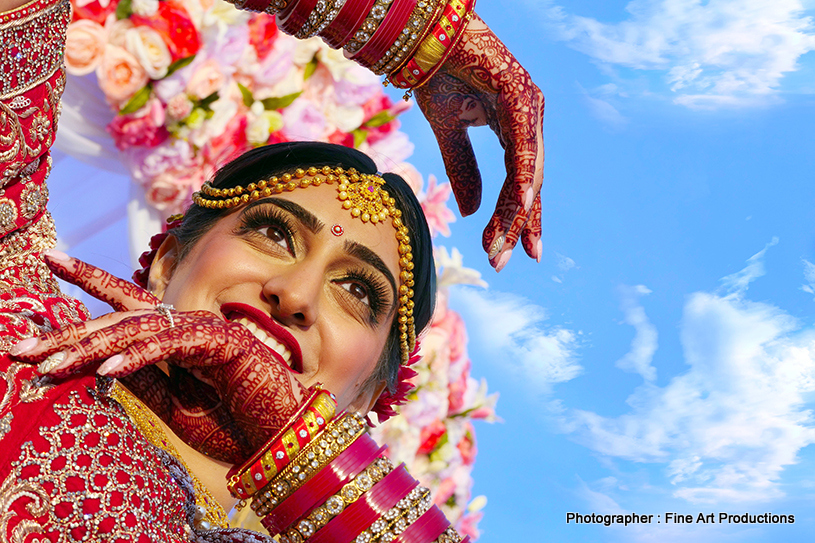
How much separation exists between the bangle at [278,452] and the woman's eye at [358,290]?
0.59m

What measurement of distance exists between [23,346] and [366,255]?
94cm

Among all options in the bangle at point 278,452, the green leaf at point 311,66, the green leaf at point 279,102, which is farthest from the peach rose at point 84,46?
the bangle at point 278,452

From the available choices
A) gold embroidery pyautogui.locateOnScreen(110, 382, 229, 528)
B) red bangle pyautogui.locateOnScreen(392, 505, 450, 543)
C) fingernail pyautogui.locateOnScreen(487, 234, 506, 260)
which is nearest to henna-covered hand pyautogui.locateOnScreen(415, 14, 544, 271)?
fingernail pyautogui.locateOnScreen(487, 234, 506, 260)

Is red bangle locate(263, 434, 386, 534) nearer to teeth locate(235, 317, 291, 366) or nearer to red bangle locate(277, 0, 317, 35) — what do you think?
teeth locate(235, 317, 291, 366)

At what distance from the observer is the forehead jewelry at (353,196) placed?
2.05m

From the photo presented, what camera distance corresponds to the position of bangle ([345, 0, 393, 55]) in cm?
196

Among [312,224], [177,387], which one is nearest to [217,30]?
[312,224]

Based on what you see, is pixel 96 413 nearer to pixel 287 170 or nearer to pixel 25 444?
pixel 25 444

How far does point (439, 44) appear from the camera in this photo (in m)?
2.04

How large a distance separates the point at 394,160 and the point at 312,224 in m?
1.81

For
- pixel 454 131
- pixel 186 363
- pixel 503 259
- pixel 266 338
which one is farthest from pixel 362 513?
pixel 454 131

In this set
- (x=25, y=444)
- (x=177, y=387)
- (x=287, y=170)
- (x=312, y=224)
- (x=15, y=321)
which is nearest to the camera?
(x=25, y=444)

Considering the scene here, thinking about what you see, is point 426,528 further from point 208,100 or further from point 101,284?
point 208,100

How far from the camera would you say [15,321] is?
131 centimetres
